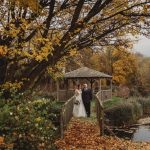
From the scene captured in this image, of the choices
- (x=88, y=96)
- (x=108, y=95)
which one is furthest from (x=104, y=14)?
(x=108, y=95)

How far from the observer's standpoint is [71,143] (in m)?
15.4

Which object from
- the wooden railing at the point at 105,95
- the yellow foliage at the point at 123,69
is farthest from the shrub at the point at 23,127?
the yellow foliage at the point at 123,69

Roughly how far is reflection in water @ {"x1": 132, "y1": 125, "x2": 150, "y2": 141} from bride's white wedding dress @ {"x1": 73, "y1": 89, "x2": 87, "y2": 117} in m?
3.29

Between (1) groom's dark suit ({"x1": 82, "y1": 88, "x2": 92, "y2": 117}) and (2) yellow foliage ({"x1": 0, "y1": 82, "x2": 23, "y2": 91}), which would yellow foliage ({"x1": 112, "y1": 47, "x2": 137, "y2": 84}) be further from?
(2) yellow foliage ({"x1": 0, "y1": 82, "x2": 23, "y2": 91})

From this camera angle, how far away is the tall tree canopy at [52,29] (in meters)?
12.7

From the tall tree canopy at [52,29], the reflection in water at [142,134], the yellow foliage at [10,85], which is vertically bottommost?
the reflection in water at [142,134]

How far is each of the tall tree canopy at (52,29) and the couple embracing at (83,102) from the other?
28.2 ft

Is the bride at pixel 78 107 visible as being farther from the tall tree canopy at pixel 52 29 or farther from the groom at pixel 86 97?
the tall tree canopy at pixel 52 29

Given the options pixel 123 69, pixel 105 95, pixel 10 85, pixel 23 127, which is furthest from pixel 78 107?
pixel 123 69

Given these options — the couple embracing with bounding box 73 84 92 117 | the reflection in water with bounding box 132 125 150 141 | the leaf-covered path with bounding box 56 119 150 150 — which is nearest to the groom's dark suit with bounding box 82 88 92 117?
the couple embracing with bounding box 73 84 92 117

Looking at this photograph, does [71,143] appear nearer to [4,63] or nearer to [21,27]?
[4,63]

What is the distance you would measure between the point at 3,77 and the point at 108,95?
32.4 metres

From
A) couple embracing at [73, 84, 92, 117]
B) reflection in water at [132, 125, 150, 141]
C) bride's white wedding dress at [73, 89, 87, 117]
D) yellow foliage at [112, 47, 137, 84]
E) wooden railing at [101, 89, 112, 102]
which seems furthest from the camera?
yellow foliage at [112, 47, 137, 84]

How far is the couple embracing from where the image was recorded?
1032 inches
